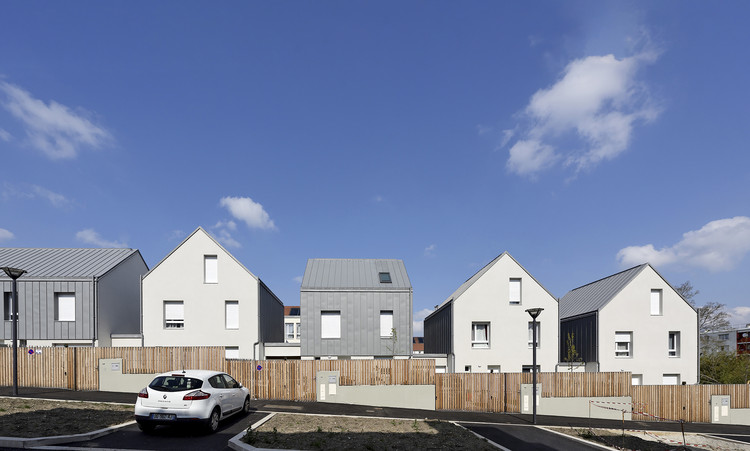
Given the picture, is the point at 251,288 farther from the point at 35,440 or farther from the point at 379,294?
the point at 35,440

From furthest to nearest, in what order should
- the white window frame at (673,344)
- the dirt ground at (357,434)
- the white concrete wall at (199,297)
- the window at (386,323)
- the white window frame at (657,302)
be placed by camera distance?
1. the white window frame at (657,302)
2. the white window frame at (673,344)
3. the window at (386,323)
4. the white concrete wall at (199,297)
5. the dirt ground at (357,434)

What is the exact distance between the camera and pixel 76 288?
924 inches

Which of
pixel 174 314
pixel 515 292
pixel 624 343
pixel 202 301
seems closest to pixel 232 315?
pixel 202 301

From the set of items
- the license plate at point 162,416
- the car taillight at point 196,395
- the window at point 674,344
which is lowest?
the window at point 674,344

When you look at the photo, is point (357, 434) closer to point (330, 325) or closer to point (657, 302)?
point (330, 325)

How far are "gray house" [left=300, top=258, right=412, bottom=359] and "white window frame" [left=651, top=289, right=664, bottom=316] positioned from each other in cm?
1343

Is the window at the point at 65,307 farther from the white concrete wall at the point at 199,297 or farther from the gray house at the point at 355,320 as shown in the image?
the gray house at the point at 355,320

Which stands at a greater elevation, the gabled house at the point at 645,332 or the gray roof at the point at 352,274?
the gray roof at the point at 352,274

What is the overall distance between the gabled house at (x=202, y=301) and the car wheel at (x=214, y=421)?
12.3m

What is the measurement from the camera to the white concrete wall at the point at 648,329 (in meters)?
24.5

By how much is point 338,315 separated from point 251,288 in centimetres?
472

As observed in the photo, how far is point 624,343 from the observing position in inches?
981

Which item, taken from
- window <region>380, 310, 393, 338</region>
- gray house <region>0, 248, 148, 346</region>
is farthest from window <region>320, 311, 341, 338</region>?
gray house <region>0, 248, 148, 346</region>

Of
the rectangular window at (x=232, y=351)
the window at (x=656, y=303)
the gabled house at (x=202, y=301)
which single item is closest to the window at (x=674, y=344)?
the window at (x=656, y=303)
